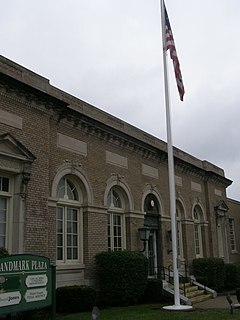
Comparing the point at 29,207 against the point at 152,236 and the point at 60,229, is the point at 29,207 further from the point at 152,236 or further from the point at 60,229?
the point at 152,236

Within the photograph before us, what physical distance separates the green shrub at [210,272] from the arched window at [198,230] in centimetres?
300

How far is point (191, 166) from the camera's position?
2589 cm

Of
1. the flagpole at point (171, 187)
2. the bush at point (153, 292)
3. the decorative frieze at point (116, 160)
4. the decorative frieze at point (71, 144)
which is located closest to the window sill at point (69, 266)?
the bush at point (153, 292)

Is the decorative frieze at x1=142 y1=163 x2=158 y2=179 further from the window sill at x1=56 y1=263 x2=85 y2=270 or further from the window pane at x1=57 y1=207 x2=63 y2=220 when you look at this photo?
the window sill at x1=56 y1=263 x2=85 y2=270

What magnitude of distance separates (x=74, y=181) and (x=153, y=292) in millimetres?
5224

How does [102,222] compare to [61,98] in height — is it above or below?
below

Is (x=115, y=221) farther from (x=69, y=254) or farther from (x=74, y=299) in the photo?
(x=74, y=299)

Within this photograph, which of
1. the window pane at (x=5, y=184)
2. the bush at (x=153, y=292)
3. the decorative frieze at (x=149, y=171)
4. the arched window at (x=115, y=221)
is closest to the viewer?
the window pane at (x=5, y=184)

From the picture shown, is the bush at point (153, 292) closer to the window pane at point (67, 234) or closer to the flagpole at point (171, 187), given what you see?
the flagpole at point (171, 187)

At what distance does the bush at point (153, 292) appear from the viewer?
17094 mm

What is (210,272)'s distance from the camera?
74.1ft

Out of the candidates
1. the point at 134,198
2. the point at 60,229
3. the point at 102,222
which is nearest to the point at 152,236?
the point at 134,198

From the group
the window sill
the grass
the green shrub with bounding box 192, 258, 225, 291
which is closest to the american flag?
the window sill

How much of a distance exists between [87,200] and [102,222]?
118 centimetres
